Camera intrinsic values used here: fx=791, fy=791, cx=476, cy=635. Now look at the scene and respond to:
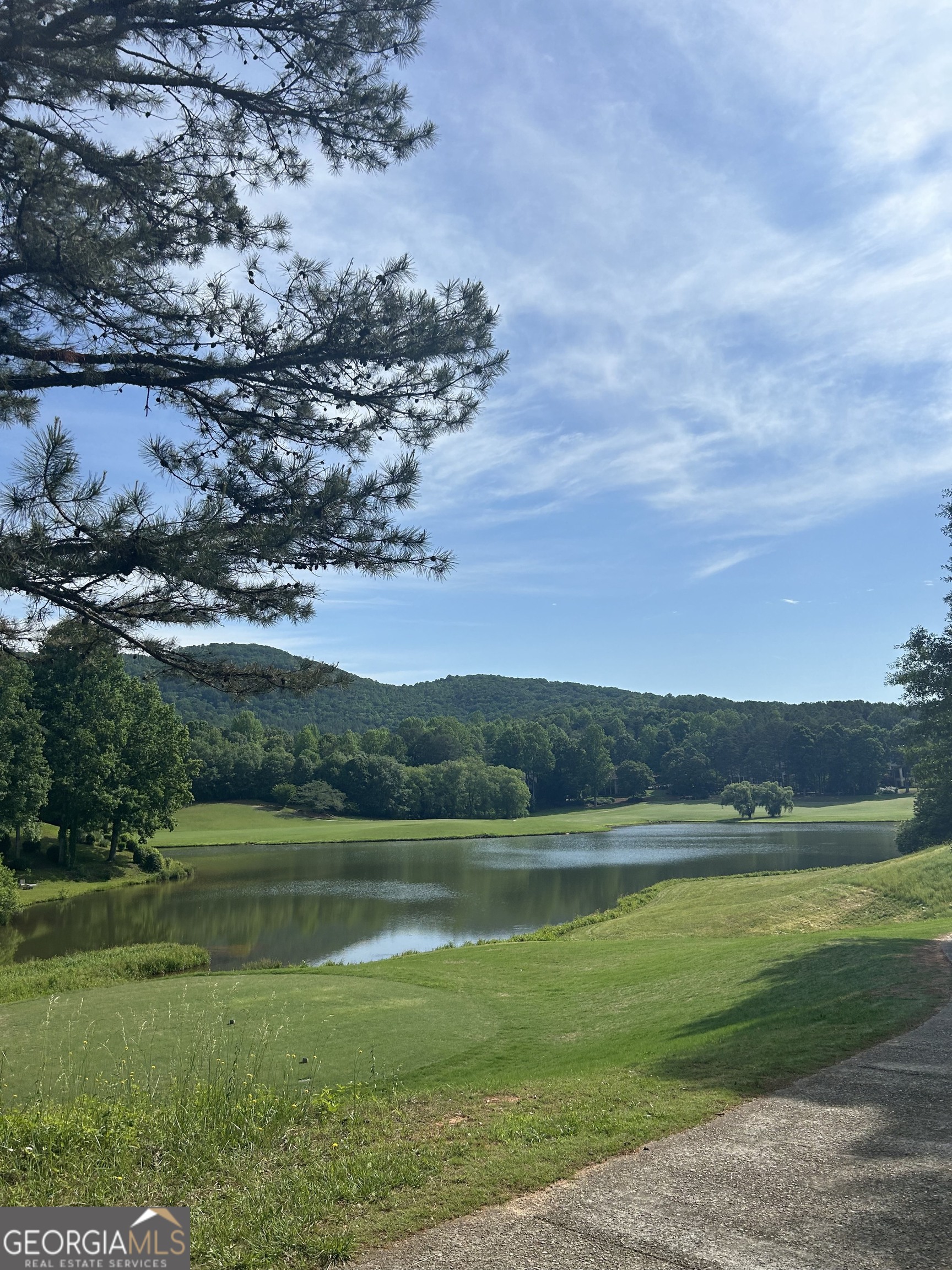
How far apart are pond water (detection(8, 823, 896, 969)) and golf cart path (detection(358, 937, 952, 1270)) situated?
18652mm

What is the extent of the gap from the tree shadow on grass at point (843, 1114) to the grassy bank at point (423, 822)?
58.2 meters

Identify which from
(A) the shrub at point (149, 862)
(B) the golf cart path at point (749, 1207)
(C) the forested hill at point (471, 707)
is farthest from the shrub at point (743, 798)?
(B) the golf cart path at point (749, 1207)

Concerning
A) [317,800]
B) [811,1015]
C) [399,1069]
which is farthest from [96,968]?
[317,800]

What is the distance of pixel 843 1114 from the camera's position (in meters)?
5.86

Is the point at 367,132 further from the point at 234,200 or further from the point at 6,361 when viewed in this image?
the point at 6,361

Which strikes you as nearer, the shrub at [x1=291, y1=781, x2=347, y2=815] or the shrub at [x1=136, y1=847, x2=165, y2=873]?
the shrub at [x1=136, y1=847, x2=165, y2=873]

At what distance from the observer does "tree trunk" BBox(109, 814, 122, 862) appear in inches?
1651

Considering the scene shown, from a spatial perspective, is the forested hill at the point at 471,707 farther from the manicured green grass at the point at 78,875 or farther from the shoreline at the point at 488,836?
the manicured green grass at the point at 78,875

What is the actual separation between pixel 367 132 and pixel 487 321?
2.05m

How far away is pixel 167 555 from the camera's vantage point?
619cm

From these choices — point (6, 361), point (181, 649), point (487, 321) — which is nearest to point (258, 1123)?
point (181, 649)

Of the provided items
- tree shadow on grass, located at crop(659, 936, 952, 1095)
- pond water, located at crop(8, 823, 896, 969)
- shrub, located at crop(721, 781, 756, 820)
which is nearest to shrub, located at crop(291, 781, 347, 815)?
pond water, located at crop(8, 823, 896, 969)

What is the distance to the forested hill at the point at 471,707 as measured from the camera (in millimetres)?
127750

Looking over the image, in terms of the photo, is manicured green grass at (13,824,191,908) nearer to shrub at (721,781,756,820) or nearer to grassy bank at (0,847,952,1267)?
grassy bank at (0,847,952,1267)
